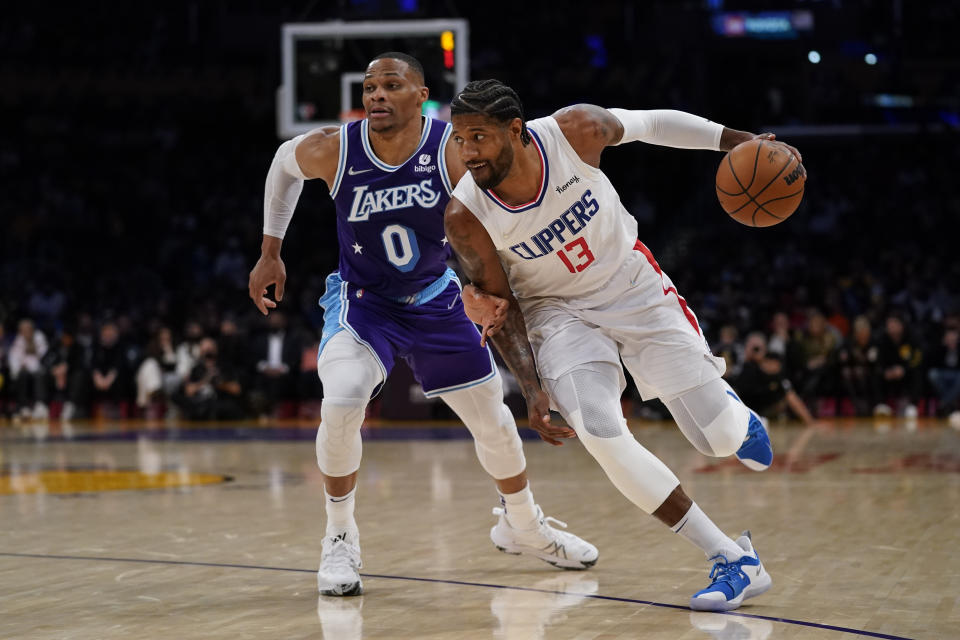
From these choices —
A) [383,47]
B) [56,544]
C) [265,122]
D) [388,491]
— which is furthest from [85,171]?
[56,544]

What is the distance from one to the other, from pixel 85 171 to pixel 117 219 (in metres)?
1.68

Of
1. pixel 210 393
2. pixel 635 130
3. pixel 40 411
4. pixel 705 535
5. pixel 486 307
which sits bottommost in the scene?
pixel 40 411

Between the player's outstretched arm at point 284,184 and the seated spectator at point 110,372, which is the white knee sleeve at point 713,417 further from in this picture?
the seated spectator at point 110,372

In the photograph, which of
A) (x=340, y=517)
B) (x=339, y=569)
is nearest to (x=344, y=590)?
(x=339, y=569)

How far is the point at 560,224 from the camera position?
4512 mm

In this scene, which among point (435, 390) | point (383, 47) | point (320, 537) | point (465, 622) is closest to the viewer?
point (465, 622)

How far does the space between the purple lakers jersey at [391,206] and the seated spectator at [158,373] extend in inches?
445

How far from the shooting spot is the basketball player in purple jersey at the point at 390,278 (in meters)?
5.00

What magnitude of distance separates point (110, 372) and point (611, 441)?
13052 mm

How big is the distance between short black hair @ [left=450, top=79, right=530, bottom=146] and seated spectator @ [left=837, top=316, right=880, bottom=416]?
1140 centimetres

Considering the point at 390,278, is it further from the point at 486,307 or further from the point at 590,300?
the point at 590,300

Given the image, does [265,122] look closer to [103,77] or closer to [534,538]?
[103,77]

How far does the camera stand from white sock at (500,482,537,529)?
5.32 metres

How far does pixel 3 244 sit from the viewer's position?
71.6 feet
